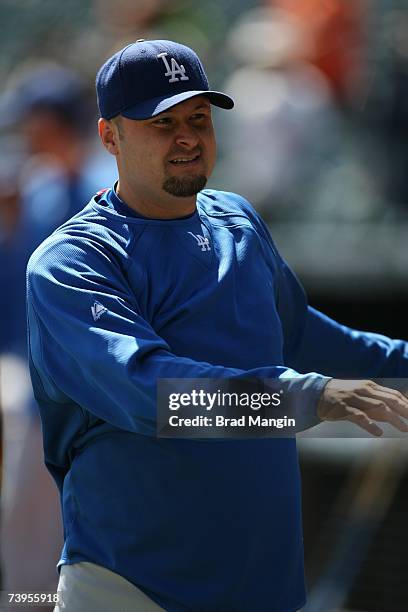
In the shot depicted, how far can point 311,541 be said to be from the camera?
5.64 meters

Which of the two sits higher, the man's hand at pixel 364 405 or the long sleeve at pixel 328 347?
the man's hand at pixel 364 405

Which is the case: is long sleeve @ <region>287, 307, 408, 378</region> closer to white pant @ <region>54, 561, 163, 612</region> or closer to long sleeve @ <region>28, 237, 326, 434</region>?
long sleeve @ <region>28, 237, 326, 434</region>

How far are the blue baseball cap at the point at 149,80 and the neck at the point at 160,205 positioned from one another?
0.18 meters

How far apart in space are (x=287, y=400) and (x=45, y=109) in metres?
3.36

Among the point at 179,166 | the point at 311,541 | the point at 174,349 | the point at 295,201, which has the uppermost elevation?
the point at 179,166

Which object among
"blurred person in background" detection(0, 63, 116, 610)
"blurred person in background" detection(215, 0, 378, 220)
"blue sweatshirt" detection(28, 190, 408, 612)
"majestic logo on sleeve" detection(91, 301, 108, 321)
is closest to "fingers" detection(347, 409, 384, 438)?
"blue sweatshirt" detection(28, 190, 408, 612)

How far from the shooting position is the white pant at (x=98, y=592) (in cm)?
260

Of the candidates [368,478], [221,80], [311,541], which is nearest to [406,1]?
[221,80]

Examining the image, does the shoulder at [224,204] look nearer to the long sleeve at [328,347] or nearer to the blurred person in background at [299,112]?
the long sleeve at [328,347]

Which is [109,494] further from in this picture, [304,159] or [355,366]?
[304,159]

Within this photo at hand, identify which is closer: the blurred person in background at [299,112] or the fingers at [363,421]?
the fingers at [363,421]

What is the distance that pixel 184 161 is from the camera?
2623 millimetres

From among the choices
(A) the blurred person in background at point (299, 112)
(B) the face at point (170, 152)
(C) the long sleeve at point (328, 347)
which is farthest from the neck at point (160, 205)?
(A) the blurred person in background at point (299, 112)

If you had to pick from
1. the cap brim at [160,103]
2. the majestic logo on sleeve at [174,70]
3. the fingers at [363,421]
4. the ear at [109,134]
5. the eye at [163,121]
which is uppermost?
the majestic logo on sleeve at [174,70]
